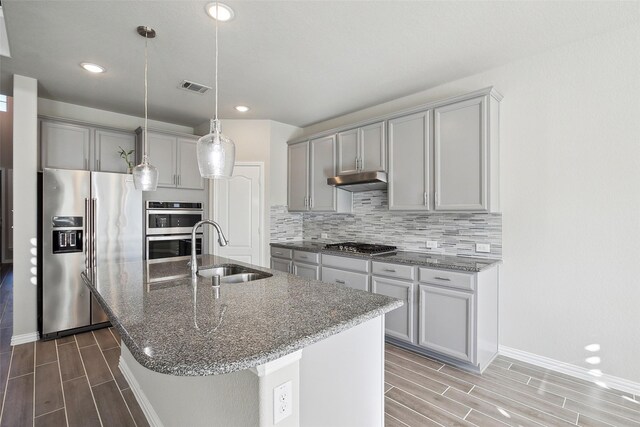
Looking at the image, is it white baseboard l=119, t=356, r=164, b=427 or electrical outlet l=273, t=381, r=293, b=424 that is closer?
electrical outlet l=273, t=381, r=293, b=424

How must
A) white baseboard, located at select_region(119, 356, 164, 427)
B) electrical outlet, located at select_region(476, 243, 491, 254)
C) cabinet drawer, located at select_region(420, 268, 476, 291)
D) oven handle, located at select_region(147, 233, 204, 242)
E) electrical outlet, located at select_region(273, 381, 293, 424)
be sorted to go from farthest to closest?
oven handle, located at select_region(147, 233, 204, 242) → electrical outlet, located at select_region(476, 243, 491, 254) → cabinet drawer, located at select_region(420, 268, 476, 291) → white baseboard, located at select_region(119, 356, 164, 427) → electrical outlet, located at select_region(273, 381, 293, 424)

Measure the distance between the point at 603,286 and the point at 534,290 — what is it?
457mm

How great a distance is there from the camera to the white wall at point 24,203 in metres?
3.05

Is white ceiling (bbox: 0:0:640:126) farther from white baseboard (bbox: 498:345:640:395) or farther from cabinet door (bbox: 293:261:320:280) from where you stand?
white baseboard (bbox: 498:345:640:395)

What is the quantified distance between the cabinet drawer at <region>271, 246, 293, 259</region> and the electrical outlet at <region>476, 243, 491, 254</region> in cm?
218

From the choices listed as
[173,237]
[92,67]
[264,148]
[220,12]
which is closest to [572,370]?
[220,12]

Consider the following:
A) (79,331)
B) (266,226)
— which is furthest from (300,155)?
(79,331)

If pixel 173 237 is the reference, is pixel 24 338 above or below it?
below

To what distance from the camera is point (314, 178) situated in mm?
4242

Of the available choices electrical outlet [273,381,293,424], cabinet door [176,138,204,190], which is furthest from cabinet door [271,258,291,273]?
electrical outlet [273,381,293,424]

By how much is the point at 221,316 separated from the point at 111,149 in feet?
12.3

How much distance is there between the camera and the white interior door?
14.4ft

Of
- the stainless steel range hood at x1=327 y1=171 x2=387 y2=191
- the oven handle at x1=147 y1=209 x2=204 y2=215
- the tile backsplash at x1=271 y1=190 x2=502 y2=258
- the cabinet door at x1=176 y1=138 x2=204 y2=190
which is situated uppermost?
the cabinet door at x1=176 y1=138 x2=204 y2=190

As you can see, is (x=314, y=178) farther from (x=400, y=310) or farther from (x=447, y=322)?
(x=447, y=322)
